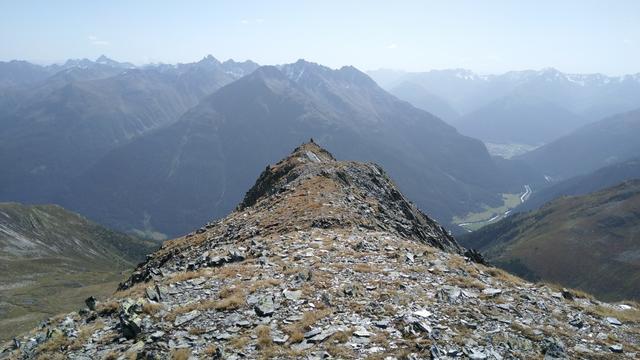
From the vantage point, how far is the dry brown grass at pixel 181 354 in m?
18.9

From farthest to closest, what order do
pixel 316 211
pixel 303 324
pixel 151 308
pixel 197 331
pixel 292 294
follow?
1. pixel 316 211
2. pixel 292 294
3. pixel 151 308
4. pixel 197 331
5. pixel 303 324

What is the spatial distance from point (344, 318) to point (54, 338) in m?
13.8

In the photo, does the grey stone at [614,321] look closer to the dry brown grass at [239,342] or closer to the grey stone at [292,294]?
the grey stone at [292,294]

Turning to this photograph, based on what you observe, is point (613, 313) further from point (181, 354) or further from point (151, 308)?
point (151, 308)

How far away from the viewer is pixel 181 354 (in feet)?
62.5

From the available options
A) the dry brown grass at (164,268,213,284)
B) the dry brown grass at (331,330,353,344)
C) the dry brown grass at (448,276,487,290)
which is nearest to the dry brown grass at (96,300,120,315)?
the dry brown grass at (164,268,213,284)

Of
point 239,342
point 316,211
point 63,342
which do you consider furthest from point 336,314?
point 316,211

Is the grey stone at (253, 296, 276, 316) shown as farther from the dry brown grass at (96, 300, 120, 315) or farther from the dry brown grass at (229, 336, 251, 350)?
the dry brown grass at (96, 300, 120, 315)

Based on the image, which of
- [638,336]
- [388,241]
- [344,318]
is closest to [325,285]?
[344,318]

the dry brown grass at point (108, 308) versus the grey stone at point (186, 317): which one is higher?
the dry brown grass at point (108, 308)

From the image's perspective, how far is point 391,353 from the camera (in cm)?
1803

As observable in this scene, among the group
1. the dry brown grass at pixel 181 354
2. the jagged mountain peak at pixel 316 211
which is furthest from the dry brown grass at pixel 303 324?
the jagged mountain peak at pixel 316 211

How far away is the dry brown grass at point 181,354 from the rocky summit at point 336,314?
47mm

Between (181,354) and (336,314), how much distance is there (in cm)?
671
